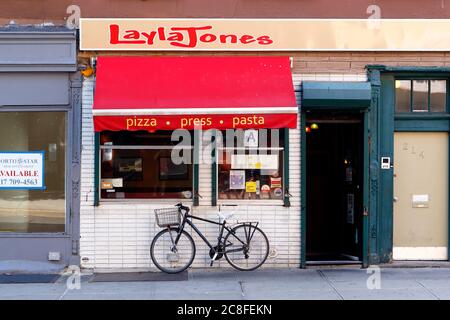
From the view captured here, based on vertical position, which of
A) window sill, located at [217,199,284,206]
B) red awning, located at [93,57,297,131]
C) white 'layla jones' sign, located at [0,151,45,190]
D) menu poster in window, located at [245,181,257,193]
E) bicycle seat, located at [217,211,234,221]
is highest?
red awning, located at [93,57,297,131]

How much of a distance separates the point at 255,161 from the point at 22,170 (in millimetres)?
3533

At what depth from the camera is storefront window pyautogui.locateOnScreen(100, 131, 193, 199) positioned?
→ 9.28m

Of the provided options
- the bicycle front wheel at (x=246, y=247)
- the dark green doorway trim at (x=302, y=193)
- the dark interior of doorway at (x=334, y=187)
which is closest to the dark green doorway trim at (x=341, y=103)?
the dark green doorway trim at (x=302, y=193)

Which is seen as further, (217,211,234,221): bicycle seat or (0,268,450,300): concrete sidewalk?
(217,211,234,221): bicycle seat

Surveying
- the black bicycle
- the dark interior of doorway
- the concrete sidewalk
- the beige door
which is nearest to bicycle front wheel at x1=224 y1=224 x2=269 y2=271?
the black bicycle

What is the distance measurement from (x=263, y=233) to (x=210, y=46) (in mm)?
2874

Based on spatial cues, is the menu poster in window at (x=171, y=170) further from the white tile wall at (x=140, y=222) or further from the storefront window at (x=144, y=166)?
the white tile wall at (x=140, y=222)

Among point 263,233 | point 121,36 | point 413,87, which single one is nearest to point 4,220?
point 121,36

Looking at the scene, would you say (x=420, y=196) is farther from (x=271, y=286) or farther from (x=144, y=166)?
(x=144, y=166)

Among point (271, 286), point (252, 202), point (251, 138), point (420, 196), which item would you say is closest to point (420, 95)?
point (420, 196)

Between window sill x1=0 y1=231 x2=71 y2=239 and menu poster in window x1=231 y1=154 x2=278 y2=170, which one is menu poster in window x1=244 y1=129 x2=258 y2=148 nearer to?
menu poster in window x1=231 y1=154 x2=278 y2=170

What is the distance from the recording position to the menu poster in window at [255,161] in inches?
368

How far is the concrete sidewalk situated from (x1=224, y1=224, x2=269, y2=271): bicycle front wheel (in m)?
0.15
